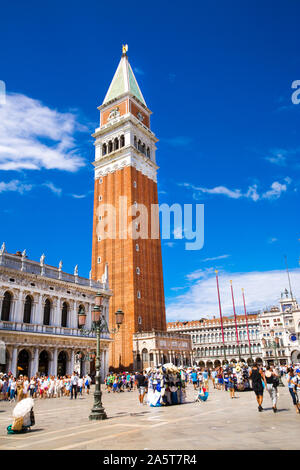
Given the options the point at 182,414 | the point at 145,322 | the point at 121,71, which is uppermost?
the point at 121,71

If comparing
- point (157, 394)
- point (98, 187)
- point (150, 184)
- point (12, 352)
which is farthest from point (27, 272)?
point (150, 184)

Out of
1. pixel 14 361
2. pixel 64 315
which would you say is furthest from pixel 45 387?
pixel 64 315

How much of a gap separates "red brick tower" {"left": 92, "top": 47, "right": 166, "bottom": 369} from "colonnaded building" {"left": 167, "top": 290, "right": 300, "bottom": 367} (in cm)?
3570

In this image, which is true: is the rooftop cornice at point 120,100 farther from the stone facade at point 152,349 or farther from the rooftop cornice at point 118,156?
the stone facade at point 152,349

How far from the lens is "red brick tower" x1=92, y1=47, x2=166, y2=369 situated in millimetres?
49469

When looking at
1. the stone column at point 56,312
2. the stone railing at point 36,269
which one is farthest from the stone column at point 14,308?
the stone column at point 56,312

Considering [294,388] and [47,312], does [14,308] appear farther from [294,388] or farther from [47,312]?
[294,388]

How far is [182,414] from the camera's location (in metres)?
13.2

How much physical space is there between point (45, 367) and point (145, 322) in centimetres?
1806

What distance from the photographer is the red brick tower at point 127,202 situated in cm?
4947

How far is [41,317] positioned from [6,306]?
148 inches

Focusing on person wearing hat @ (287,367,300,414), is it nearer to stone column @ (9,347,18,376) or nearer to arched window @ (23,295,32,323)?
stone column @ (9,347,18,376)

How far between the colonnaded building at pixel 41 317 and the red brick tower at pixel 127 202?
25.5 feet
